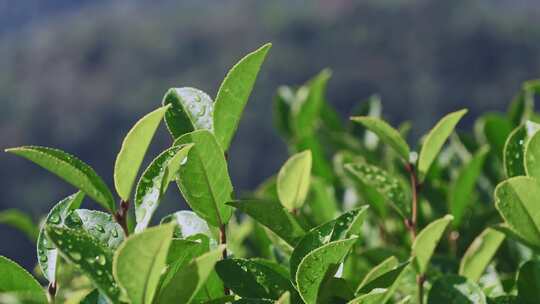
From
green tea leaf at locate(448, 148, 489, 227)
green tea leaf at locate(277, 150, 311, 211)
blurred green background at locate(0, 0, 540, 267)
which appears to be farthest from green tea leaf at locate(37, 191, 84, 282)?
blurred green background at locate(0, 0, 540, 267)

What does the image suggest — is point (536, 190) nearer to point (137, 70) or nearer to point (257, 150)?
point (257, 150)

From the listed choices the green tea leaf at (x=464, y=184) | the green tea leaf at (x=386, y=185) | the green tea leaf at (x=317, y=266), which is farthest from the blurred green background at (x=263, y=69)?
the green tea leaf at (x=317, y=266)

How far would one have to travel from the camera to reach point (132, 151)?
68 cm

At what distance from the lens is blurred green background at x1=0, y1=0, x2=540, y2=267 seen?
9602 millimetres

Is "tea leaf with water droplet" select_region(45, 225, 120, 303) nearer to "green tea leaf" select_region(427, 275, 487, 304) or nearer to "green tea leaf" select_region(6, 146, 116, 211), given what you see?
"green tea leaf" select_region(6, 146, 116, 211)

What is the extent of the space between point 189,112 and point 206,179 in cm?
10

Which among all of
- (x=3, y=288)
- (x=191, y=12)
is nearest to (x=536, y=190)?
(x=3, y=288)

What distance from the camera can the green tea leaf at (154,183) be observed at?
68 cm

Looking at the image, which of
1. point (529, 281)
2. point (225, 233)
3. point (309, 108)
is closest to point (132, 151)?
point (225, 233)

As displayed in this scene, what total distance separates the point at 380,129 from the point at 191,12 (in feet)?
38.2

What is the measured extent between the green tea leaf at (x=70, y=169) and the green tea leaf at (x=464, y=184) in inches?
24.8

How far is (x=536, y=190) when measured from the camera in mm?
747

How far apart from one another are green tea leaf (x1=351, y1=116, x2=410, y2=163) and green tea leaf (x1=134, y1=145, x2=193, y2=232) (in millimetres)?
217

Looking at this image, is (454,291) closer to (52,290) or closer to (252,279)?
(252,279)
